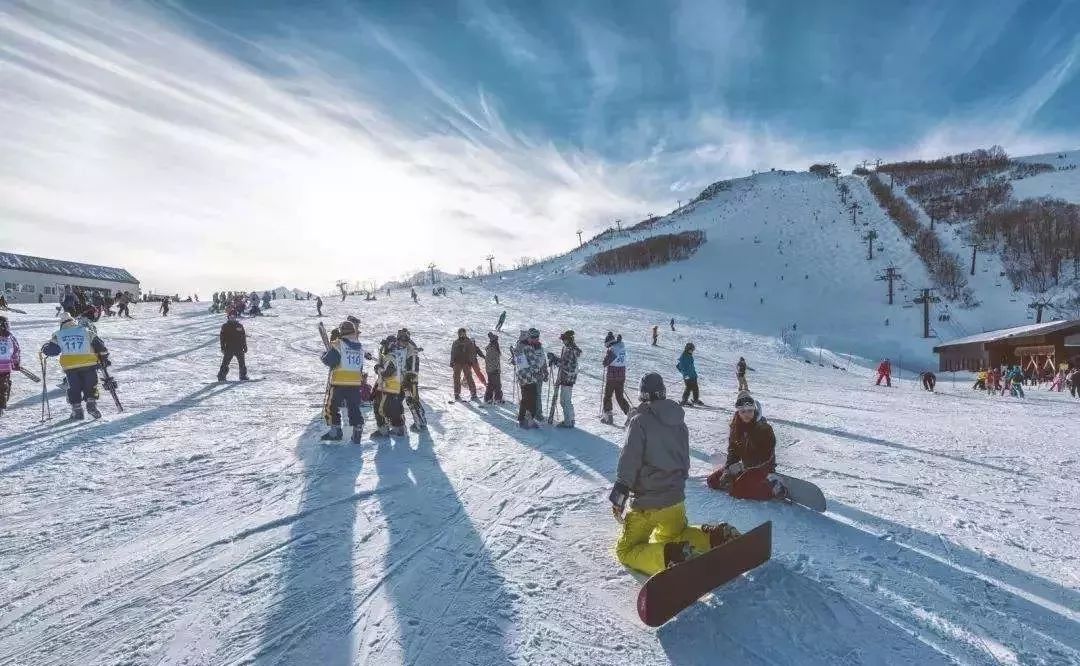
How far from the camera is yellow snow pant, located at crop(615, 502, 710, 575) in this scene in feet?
12.9

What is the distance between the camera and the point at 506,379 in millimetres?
17109

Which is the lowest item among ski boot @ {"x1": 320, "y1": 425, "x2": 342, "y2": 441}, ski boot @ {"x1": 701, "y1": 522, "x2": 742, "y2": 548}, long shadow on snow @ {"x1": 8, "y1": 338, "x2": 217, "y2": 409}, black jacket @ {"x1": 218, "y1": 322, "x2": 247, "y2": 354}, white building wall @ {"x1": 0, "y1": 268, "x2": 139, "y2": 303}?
ski boot @ {"x1": 320, "y1": 425, "x2": 342, "y2": 441}

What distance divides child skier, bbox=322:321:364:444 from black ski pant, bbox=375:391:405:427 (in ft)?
1.64

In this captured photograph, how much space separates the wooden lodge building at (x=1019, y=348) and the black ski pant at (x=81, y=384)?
33388 millimetres

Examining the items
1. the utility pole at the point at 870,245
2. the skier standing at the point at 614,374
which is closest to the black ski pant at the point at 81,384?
the skier standing at the point at 614,374

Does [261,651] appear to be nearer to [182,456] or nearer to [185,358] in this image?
[182,456]

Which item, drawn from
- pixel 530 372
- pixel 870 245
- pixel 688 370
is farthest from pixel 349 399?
pixel 870 245

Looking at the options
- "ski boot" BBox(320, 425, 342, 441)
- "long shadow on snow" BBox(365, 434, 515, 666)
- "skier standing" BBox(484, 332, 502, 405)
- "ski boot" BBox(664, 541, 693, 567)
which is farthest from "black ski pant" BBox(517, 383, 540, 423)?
"ski boot" BBox(664, 541, 693, 567)

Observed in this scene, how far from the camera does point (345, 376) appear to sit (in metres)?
7.63

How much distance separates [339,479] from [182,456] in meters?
2.60

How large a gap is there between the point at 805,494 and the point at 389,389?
20.1 feet

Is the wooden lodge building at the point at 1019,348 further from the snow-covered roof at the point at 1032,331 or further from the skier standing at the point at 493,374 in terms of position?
the skier standing at the point at 493,374

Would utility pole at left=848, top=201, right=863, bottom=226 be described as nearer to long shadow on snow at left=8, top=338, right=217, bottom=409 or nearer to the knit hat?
long shadow on snow at left=8, top=338, right=217, bottom=409

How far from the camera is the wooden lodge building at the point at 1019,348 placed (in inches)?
1089
